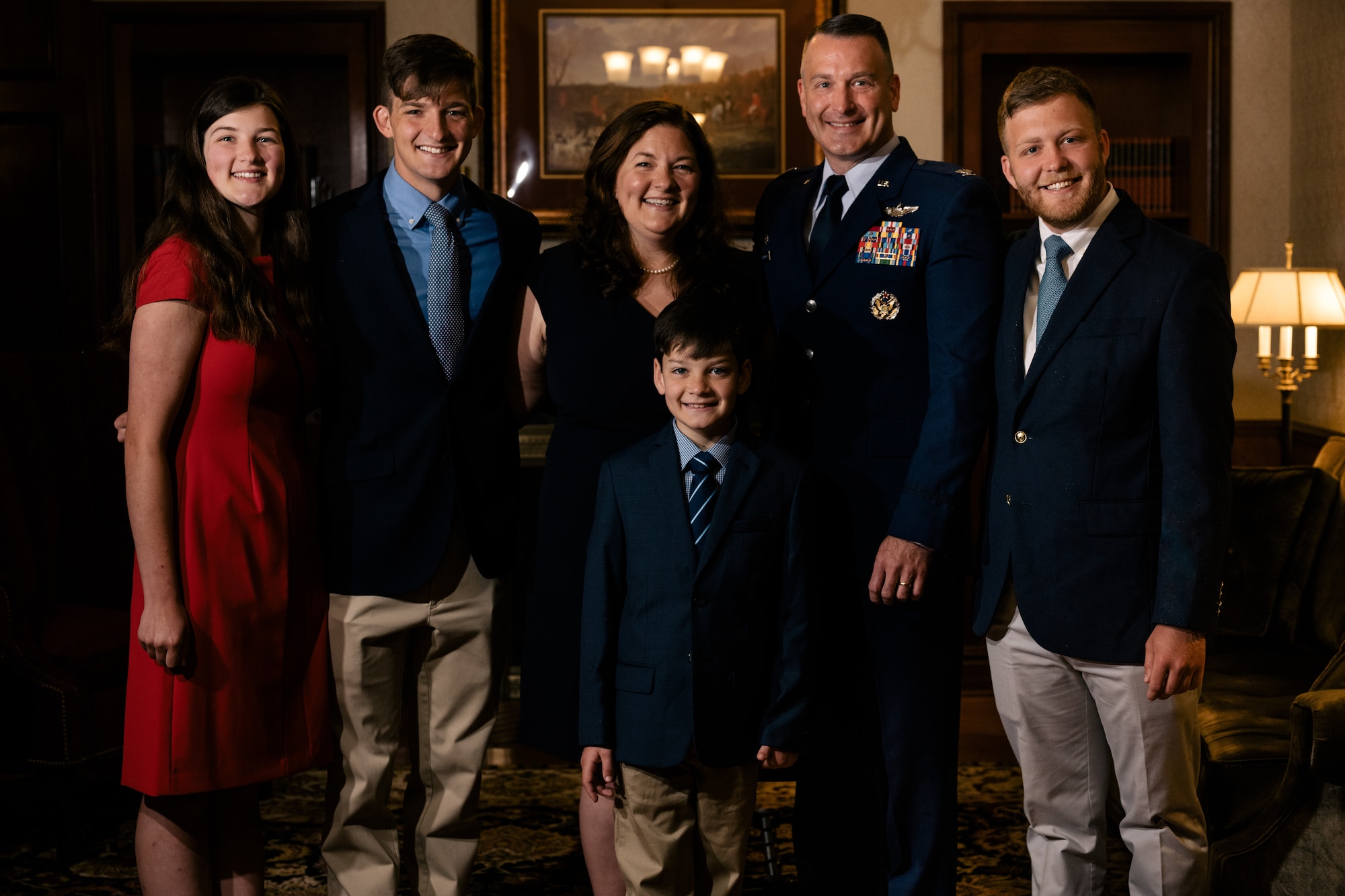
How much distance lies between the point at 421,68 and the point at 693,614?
3.45 feet

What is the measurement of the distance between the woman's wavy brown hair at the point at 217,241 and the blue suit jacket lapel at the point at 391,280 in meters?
0.14

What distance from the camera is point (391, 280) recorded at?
2008mm

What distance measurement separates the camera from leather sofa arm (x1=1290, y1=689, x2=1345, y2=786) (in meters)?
2.14

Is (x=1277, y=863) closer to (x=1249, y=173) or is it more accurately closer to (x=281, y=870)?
(x=281, y=870)

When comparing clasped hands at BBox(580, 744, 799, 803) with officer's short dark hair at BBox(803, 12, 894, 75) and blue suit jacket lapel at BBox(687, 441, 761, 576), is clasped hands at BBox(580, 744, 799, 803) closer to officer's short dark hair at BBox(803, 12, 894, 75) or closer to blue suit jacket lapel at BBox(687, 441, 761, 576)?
blue suit jacket lapel at BBox(687, 441, 761, 576)

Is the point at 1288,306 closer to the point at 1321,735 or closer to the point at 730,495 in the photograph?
the point at 1321,735

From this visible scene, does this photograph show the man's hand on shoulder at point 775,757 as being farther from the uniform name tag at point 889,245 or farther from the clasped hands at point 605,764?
the uniform name tag at point 889,245

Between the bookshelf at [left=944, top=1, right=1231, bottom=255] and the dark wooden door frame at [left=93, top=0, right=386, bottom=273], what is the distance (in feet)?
6.54

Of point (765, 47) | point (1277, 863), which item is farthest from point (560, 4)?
point (1277, 863)

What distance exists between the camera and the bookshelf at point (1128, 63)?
4031 millimetres

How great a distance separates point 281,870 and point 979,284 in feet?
6.79

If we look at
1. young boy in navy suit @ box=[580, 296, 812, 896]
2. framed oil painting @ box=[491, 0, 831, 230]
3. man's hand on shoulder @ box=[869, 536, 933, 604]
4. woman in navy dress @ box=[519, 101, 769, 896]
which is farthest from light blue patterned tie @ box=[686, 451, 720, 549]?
framed oil painting @ box=[491, 0, 831, 230]

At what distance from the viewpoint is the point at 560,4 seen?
3.99 metres

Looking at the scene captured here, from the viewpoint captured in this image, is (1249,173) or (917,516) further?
A: (1249,173)
